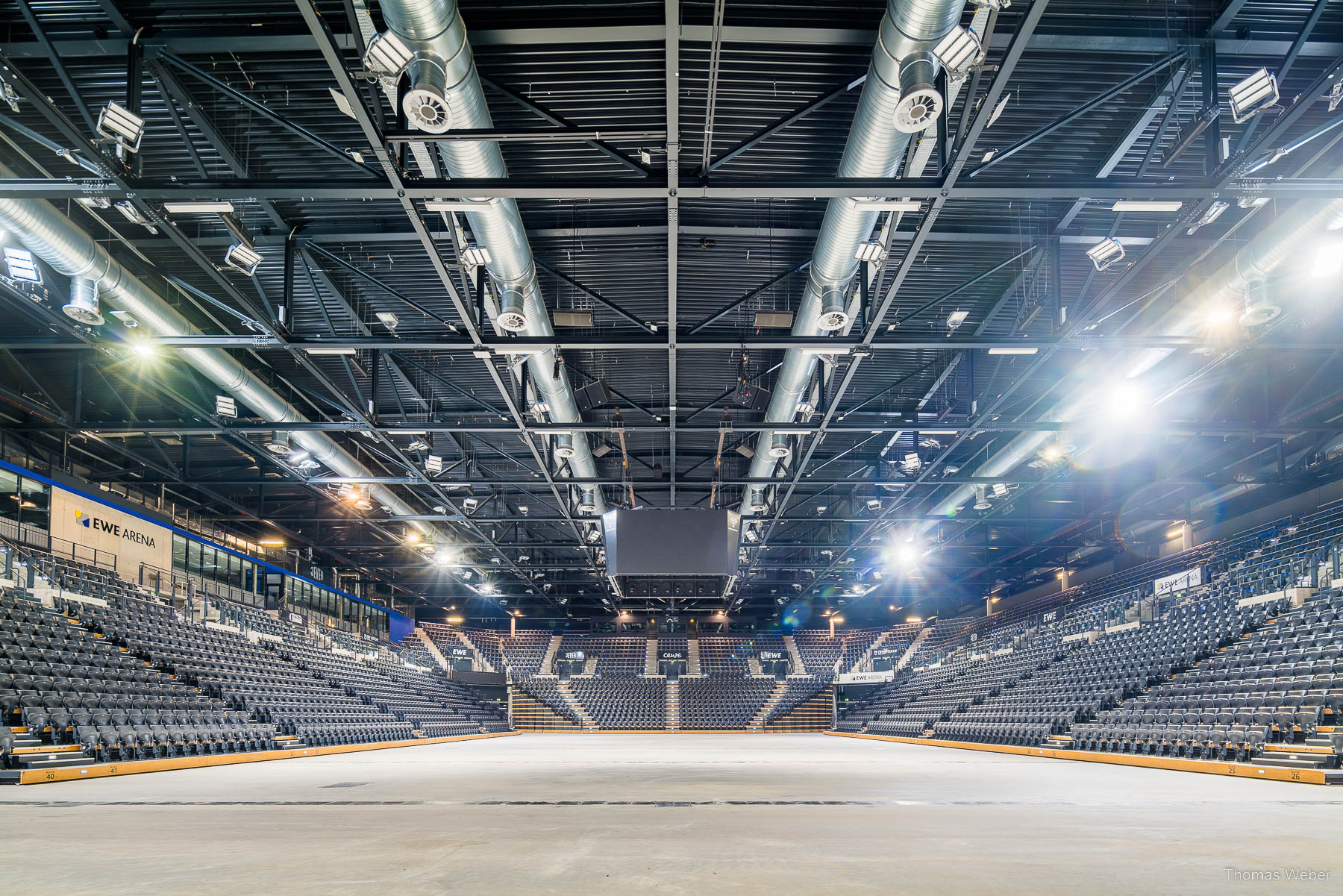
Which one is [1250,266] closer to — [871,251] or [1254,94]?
[1254,94]

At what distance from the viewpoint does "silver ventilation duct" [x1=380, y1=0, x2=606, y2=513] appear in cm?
691

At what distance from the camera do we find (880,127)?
27.1ft

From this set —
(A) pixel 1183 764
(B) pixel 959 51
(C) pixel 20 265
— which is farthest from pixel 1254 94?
(C) pixel 20 265

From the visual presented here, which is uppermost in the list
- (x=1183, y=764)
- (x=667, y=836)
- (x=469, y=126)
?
(x=469, y=126)

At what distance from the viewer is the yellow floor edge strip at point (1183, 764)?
1189 cm

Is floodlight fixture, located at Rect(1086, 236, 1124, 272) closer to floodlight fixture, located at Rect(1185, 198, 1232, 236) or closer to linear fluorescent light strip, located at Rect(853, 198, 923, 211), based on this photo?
floodlight fixture, located at Rect(1185, 198, 1232, 236)

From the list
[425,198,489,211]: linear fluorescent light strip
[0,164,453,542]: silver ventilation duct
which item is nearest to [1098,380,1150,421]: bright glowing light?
[425,198,489,211]: linear fluorescent light strip

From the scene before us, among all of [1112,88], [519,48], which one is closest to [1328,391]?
[1112,88]

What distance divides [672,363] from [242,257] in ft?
21.4

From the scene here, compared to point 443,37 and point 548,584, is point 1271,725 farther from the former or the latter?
point 548,584

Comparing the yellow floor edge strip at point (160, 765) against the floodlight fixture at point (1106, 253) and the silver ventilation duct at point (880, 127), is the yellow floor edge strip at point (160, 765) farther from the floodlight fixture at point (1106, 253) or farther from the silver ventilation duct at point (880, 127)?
the floodlight fixture at point (1106, 253)

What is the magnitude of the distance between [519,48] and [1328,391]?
19.0 meters

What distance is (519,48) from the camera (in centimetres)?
859

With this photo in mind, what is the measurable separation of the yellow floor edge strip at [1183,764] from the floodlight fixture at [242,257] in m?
15.6
